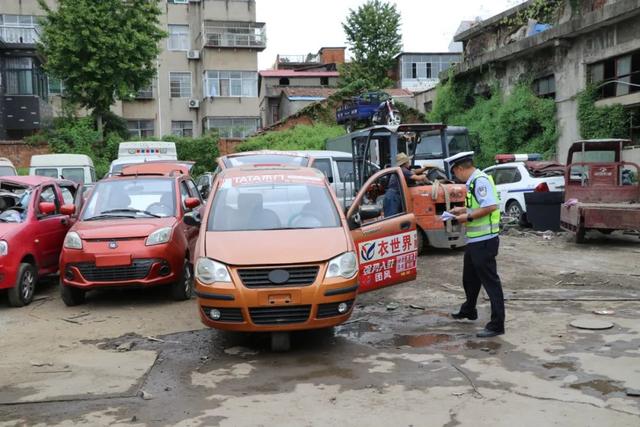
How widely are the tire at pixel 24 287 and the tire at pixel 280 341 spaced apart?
14.4 ft

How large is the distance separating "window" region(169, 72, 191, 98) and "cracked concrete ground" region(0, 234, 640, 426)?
33.6 m

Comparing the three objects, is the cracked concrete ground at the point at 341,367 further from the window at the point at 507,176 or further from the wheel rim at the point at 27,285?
the window at the point at 507,176

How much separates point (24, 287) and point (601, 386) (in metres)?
7.49

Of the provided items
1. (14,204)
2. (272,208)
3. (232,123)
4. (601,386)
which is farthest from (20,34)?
(601,386)

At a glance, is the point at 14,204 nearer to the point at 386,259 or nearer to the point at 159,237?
the point at 159,237

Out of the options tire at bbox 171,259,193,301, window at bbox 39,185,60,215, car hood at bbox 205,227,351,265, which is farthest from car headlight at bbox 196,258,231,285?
window at bbox 39,185,60,215

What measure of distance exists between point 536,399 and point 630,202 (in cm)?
974

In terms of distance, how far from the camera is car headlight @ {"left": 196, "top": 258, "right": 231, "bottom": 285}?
589 centimetres

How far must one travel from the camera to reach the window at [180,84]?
133 ft

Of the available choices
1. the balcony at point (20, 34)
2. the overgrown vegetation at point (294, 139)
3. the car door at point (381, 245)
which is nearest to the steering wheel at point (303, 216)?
the car door at point (381, 245)

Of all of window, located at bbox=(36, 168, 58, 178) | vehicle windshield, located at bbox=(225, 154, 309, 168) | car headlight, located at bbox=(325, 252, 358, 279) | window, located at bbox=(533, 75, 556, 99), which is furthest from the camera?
window, located at bbox=(533, 75, 556, 99)

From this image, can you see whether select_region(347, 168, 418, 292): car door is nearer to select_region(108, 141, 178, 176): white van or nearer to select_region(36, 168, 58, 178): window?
select_region(108, 141, 178, 176): white van

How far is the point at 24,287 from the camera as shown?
8.73 metres

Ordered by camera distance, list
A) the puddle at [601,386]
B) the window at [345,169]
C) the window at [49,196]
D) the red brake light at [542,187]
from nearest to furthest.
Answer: the puddle at [601,386] → the window at [49,196] → the window at [345,169] → the red brake light at [542,187]
